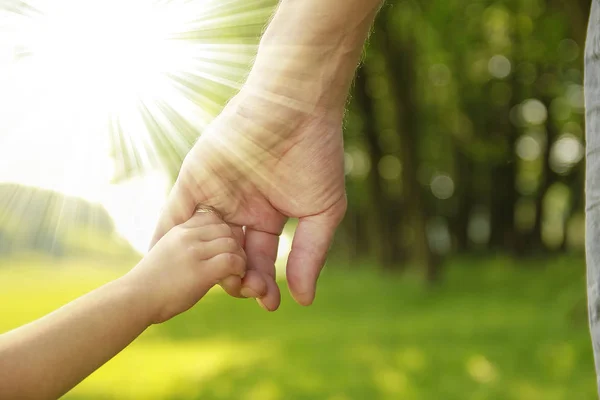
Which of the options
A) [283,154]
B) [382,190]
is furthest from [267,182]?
[382,190]

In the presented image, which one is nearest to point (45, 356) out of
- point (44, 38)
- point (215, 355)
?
point (215, 355)

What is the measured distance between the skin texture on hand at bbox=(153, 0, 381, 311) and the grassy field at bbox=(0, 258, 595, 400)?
4.17 m

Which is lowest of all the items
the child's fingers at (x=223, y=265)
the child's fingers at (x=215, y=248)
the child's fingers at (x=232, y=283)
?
the child's fingers at (x=232, y=283)

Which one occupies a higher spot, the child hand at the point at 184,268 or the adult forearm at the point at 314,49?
the adult forearm at the point at 314,49

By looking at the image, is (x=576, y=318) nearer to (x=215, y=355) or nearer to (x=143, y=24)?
(x=215, y=355)

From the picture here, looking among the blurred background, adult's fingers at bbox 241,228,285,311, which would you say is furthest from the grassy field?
adult's fingers at bbox 241,228,285,311

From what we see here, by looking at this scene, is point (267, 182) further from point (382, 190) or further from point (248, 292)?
point (382, 190)

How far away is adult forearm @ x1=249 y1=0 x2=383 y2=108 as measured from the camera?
6.26ft

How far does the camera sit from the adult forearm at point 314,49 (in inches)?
75.2

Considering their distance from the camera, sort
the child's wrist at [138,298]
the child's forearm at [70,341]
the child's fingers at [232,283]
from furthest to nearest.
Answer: the child's fingers at [232,283] → the child's wrist at [138,298] → the child's forearm at [70,341]

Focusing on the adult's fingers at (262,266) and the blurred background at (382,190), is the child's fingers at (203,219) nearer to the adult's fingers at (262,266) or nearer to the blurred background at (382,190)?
the adult's fingers at (262,266)

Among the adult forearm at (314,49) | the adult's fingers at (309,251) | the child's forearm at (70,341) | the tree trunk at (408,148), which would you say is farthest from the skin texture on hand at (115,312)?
the tree trunk at (408,148)

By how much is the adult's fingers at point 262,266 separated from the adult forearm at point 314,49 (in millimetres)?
445

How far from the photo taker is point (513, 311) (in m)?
9.94
